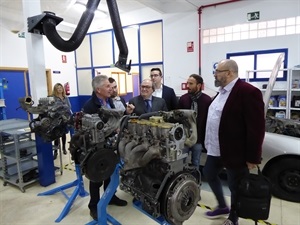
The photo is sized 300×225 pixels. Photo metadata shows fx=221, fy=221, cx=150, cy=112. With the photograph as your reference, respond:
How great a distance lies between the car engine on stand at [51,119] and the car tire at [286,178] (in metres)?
2.44

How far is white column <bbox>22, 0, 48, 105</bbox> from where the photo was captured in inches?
111

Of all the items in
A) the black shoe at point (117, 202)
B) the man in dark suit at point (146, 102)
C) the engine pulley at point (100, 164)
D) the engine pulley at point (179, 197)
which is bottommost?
the black shoe at point (117, 202)

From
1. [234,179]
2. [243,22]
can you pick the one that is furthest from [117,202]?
Answer: [243,22]

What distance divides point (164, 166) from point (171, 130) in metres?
0.24

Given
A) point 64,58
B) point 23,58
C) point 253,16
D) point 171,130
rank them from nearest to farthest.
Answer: point 171,130
point 253,16
point 23,58
point 64,58

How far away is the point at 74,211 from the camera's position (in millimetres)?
2506

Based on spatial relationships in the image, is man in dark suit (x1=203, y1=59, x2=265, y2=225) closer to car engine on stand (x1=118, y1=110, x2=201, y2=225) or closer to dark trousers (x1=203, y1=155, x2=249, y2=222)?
dark trousers (x1=203, y1=155, x2=249, y2=222)

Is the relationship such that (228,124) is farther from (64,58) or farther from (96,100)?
(64,58)

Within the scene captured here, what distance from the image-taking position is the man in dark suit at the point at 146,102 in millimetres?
2406

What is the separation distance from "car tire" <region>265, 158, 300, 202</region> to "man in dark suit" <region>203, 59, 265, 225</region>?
2.89 ft

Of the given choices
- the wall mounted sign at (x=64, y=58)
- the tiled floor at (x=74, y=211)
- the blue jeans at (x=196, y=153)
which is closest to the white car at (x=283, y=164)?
the tiled floor at (x=74, y=211)

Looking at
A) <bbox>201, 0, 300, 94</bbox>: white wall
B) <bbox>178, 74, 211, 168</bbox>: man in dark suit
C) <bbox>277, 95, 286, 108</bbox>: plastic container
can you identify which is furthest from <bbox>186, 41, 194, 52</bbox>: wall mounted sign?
<bbox>178, 74, 211, 168</bbox>: man in dark suit

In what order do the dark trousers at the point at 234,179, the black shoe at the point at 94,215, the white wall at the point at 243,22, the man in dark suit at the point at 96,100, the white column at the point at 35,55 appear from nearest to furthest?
the dark trousers at the point at 234,179, the man in dark suit at the point at 96,100, the black shoe at the point at 94,215, the white column at the point at 35,55, the white wall at the point at 243,22

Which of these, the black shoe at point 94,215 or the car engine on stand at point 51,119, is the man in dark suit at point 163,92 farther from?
the black shoe at point 94,215
